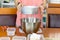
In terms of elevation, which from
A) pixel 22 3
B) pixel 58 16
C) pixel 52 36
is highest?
pixel 22 3

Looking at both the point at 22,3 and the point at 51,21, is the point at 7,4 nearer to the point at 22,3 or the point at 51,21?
the point at 22,3

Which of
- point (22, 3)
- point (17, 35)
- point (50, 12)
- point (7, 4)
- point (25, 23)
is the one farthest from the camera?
point (7, 4)

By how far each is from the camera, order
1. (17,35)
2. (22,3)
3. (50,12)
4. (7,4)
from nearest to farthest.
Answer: (17,35) → (50,12) → (22,3) → (7,4)

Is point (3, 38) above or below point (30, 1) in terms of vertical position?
below

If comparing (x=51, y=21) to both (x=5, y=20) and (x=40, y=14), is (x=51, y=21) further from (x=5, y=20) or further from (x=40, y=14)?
(x=5, y=20)

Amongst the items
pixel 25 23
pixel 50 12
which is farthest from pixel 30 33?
pixel 50 12

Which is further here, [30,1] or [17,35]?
[30,1]

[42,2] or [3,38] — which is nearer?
[3,38]

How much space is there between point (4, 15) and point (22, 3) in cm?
30

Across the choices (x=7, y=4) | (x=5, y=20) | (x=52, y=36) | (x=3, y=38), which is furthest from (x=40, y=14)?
(x=7, y=4)

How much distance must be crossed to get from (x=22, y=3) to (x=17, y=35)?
649mm

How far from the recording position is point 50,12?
170cm

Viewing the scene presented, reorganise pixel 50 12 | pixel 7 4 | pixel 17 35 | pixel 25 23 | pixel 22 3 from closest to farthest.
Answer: pixel 25 23 < pixel 17 35 < pixel 50 12 < pixel 22 3 < pixel 7 4

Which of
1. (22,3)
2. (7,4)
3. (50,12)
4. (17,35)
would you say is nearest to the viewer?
(17,35)
